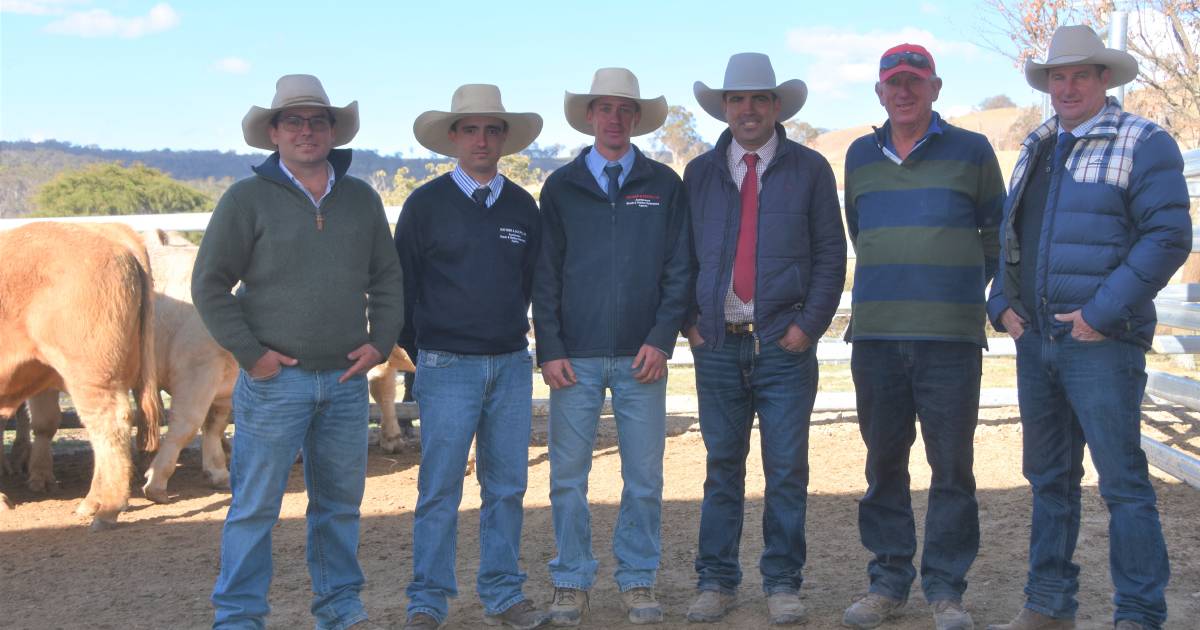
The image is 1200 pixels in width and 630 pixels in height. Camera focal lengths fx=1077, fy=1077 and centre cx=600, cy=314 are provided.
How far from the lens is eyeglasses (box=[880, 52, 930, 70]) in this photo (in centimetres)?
427

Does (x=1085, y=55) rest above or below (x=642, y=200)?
above

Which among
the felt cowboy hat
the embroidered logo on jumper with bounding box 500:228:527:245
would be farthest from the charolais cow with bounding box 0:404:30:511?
the embroidered logo on jumper with bounding box 500:228:527:245

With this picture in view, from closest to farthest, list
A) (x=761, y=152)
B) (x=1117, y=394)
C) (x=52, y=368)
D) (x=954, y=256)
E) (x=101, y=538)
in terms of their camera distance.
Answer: (x=1117, y=394)
(x=954, y=256)
(x=761, y=152)
(x=101, y=538)
(x=52, y=368)

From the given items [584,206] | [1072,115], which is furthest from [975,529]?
[584,206]

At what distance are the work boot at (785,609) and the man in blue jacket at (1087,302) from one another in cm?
80

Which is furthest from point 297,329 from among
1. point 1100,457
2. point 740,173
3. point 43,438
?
→ point 43,438

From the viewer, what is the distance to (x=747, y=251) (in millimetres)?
4453

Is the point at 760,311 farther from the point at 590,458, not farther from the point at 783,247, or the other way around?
the point at 590,458

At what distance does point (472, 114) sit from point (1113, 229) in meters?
2.54

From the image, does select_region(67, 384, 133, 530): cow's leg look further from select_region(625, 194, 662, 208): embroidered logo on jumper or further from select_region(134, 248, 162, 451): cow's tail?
select_region(625, 194, 662, 208): embroidered logo on jumper

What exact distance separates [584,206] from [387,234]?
0.81m

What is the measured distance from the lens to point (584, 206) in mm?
4473

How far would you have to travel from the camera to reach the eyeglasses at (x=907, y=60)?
14.0 feet

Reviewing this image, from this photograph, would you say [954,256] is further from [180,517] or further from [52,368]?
[52,368]
